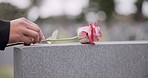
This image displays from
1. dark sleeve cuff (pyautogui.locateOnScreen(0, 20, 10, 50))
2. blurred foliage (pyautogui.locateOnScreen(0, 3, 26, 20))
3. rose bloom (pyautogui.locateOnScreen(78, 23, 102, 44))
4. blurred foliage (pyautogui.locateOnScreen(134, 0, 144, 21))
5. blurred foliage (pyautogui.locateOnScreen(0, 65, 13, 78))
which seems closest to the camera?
dark sleeve cuff (pyautogui.locateOnScreen(0, 20, 10, 50))

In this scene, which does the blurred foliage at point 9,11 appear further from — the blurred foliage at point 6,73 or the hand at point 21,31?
the hand at point 21,31

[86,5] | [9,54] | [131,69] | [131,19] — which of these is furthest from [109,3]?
[131,69]

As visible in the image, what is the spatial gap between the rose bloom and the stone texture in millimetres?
49

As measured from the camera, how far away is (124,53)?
2047 mm

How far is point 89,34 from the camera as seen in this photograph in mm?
1954

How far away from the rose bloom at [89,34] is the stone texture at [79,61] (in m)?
0.05

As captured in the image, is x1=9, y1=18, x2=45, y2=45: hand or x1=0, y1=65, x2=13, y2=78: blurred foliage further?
x1=0, y1=65, x2=13, y2=78: blurred foliage

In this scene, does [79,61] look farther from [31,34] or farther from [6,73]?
[6,73]

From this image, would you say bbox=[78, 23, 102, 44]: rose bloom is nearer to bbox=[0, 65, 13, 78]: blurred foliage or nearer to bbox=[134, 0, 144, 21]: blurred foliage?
bbox=[0, 65, 13, 78]: blurred foliage

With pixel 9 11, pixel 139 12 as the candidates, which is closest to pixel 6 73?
pixel 9 11

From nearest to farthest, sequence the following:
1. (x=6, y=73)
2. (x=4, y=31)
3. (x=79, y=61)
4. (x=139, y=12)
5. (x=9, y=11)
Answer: (x=4, y=31)
(x=79, y=61)
(x=6, y=73)
(x=9, y=11)
(x=139, y=12)

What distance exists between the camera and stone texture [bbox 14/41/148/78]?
5.95 ft

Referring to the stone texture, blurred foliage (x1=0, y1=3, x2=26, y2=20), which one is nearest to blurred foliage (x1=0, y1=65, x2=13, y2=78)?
the stone texture

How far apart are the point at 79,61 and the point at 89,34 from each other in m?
0.16
